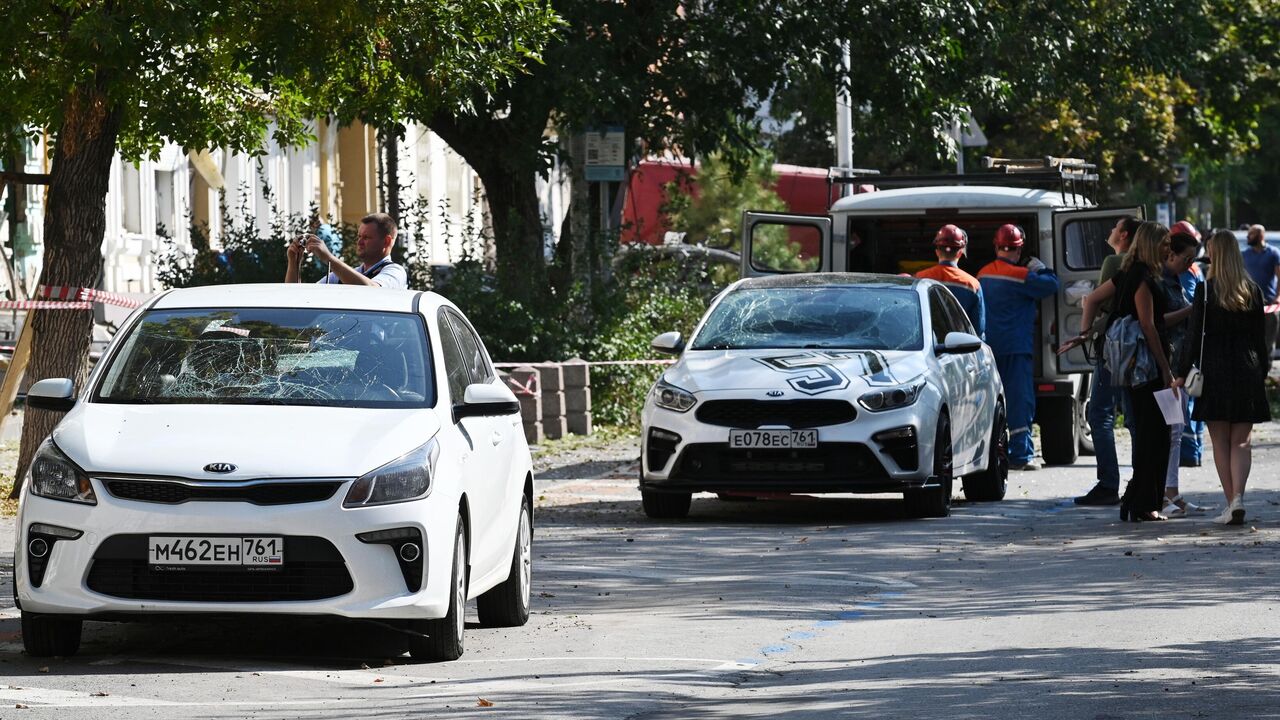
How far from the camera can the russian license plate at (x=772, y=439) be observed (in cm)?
1353

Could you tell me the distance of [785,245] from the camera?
52.3 m

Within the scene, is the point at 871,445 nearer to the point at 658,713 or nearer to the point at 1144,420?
the point at 1144,420

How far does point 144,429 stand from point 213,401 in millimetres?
403

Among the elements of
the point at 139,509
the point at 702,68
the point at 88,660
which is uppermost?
the point at 702,68

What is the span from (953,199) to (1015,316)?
1806 mm

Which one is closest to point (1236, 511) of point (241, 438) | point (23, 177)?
point (241, 438)

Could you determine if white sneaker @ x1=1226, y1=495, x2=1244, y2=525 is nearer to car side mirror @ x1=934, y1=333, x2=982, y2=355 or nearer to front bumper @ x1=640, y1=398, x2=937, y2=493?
front bumper @ x1=640, y1=398, x2=937, y2=493

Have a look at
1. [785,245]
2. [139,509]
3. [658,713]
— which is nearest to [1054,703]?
[658,713]

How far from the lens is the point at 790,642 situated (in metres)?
9.07

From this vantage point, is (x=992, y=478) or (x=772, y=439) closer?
(x=772, y=439)

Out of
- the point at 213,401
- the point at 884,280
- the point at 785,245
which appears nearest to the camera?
the point at 213,401

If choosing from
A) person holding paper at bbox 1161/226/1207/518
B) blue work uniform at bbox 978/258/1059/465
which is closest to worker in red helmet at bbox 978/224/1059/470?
blue work uniform at bbox 978/258/1059/465

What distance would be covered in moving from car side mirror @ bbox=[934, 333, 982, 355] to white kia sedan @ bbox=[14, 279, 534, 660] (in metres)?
5.81

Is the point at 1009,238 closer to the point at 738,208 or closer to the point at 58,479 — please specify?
the point at 58,479
